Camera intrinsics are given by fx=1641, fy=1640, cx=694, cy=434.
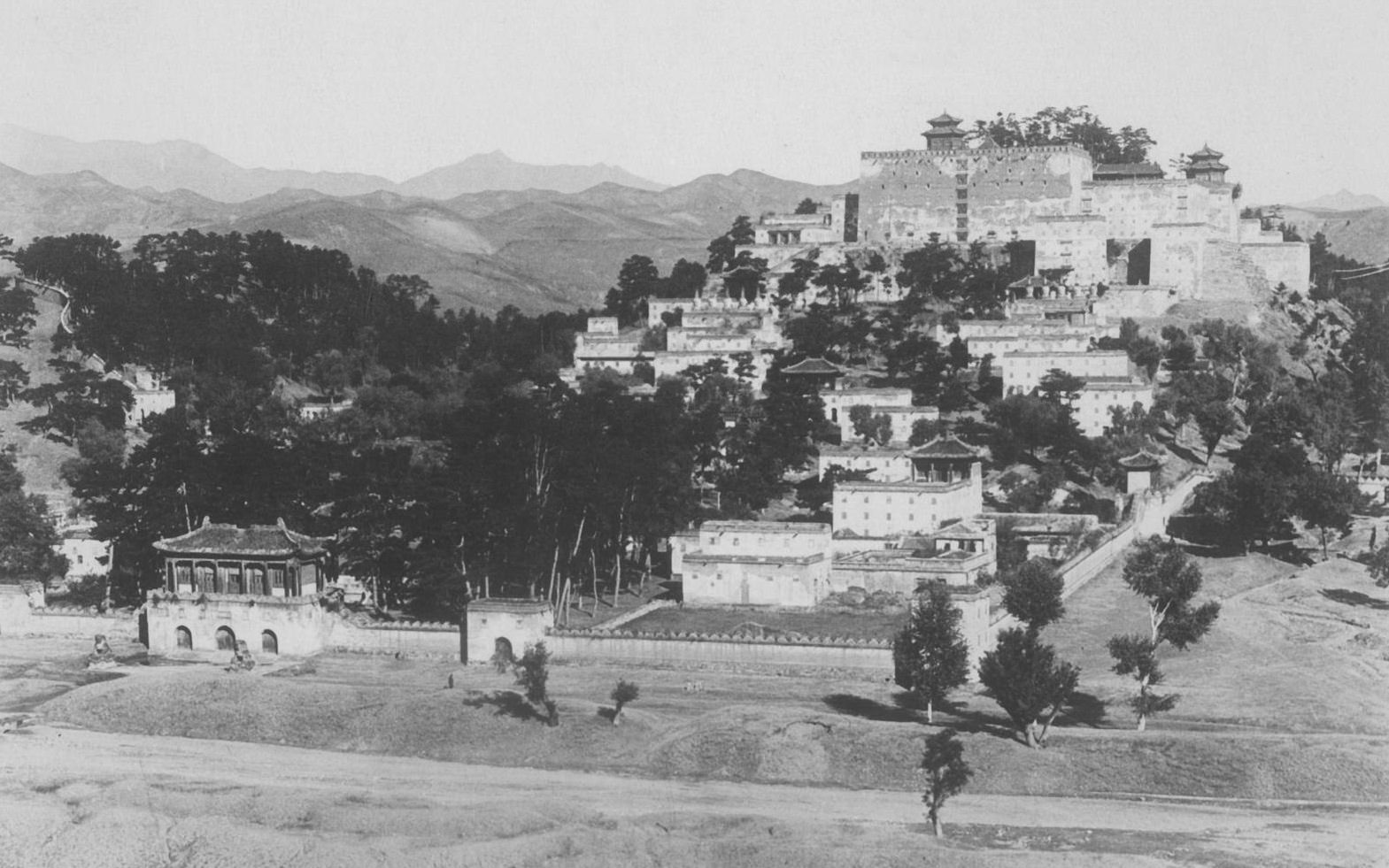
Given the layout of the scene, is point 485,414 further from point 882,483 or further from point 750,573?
point 882,483

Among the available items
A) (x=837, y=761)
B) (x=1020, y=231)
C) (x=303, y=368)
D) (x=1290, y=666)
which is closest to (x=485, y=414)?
(x=837, y=761)

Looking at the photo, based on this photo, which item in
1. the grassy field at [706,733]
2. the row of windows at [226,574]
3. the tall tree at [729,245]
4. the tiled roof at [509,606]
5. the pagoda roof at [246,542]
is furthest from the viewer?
Answer: the tall tree at [729,245]

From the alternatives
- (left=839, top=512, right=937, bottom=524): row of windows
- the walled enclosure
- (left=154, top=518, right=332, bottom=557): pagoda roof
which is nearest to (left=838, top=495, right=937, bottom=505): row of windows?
(left=839, top=512, right=937, bottom=524): row of windows

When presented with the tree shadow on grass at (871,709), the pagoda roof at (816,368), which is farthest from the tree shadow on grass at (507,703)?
the pagoda roof at (816,368)

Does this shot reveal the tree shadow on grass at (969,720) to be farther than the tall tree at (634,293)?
No

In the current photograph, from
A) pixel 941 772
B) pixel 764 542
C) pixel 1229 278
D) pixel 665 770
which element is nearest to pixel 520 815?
pixel 665 770

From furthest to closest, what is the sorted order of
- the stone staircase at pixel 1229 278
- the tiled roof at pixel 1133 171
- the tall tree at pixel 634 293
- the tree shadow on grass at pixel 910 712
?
1. the tiled roof at pixel 1133 171
2. the tall tree at pixel 634 293
3. the stone staircase at pixel 1229 278
4. the tree shadow on grass at pixel 910 712

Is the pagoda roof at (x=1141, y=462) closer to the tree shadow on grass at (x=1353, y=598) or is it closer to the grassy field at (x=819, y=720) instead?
the tree shadow on grass at (x=1353, y=598)

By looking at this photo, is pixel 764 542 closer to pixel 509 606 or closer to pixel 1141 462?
pixel 509 606
